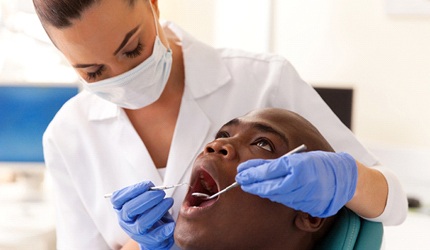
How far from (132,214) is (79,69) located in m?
0.37

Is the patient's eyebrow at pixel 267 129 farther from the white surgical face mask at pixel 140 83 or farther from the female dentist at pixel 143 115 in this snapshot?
the white surgical face mask at pixel 140 83

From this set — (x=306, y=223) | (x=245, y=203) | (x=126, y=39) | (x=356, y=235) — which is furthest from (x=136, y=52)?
(x=356, y=235)

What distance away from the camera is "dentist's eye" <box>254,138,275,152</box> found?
57.6 inches

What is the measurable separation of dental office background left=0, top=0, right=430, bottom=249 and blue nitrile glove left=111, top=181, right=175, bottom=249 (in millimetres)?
1471

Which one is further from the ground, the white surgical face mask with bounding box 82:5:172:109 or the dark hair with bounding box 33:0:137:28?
the dark hair with bounding box 33:0:137:28

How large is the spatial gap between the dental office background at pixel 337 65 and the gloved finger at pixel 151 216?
1493 millimetres

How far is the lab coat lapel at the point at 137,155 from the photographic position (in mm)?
1684

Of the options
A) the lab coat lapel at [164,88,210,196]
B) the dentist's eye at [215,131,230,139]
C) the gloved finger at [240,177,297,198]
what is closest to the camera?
the gloved finger at [240,177,297,198]

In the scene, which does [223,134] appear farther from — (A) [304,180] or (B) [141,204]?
(A) [304,180]

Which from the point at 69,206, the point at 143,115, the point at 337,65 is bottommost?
the point at 337,65

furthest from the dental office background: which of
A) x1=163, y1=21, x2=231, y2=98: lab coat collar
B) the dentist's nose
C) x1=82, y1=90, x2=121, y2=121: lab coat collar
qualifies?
the dentist's nose

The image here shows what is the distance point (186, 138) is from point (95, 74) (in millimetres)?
294

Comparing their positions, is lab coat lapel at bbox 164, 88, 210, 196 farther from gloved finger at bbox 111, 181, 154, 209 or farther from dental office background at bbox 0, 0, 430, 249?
dental office background at bbox 0, 0, 430, 249

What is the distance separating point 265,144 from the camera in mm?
1471
